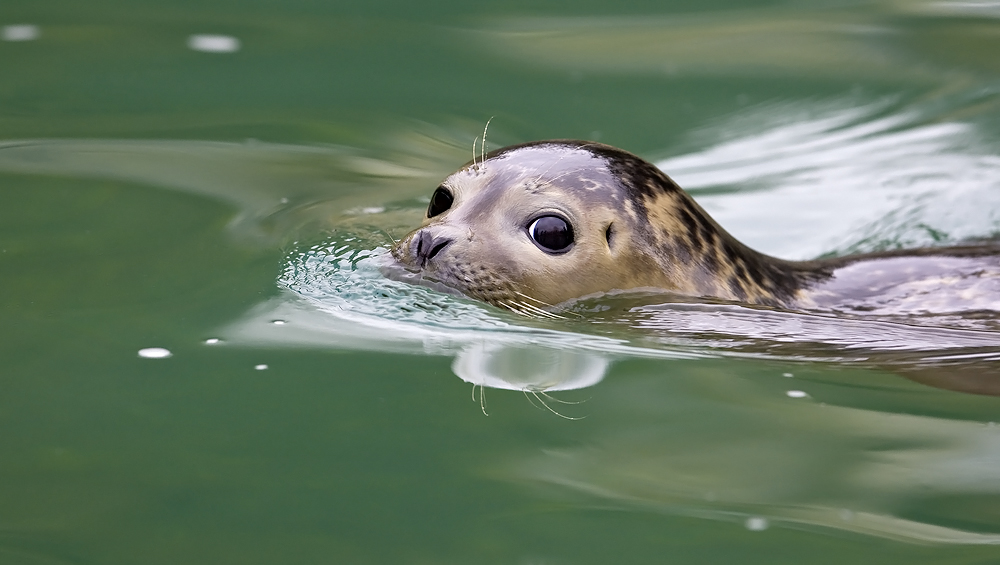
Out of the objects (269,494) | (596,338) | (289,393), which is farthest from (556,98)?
(269,494)

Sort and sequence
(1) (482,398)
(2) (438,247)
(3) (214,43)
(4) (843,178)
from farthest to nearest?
1. (3) (214,43)
2. (4) (843,178)
3. (2) (438,247)
4. (1) (482,398)

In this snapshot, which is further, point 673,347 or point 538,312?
point 538,312

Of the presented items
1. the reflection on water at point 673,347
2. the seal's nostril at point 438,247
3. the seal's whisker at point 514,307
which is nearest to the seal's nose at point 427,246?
the seal's nostril at point 438,247

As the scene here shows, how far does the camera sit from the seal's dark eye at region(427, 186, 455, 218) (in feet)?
13.6

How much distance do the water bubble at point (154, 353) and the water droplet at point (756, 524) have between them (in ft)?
5.83

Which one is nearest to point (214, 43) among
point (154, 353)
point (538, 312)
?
point (154, 353)

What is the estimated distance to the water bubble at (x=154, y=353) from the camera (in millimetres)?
3574

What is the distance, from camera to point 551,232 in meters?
3.88

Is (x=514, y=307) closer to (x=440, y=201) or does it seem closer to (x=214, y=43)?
(x=440, y=201)

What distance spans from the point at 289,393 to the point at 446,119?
3685mm

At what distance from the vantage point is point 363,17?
7531 millimetres

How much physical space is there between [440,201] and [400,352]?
2.50 ft

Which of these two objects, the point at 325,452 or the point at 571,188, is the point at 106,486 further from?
the point at 571,188

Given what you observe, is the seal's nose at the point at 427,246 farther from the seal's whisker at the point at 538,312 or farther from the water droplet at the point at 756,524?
the water droplet at the point at 756,524
